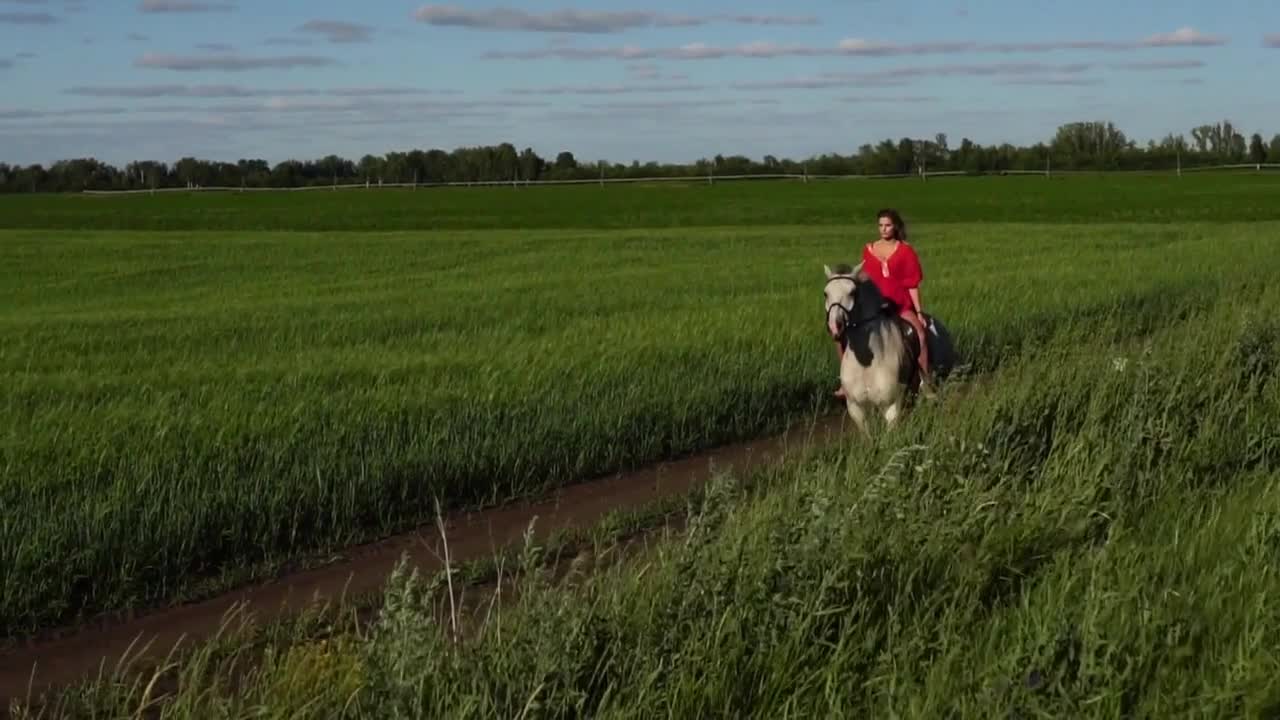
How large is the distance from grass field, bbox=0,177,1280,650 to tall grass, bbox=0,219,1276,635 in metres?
0.03

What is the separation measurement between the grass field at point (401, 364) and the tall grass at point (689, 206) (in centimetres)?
2421

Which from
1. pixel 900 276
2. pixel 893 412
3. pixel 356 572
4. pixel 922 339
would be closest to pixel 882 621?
pixel 356 572

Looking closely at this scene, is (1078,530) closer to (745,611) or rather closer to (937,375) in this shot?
(745,611)

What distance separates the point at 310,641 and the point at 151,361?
10656 mm

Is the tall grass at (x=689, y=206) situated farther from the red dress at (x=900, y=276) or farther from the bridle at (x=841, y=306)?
the bridle at (x=841, y=306)

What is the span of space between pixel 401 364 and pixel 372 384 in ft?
4.53

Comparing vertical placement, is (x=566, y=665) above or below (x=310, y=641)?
above

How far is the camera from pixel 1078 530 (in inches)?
291

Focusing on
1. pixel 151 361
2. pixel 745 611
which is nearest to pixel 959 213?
pixel 151 361

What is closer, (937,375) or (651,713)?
(651,713)

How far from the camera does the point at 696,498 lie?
11.0 meters

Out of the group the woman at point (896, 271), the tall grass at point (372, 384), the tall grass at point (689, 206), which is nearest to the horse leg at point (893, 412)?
the woman at point (896, 271)

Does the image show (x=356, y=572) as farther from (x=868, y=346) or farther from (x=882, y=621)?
(x=868, y=346)

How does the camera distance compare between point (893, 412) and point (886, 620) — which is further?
point (893, 412)
